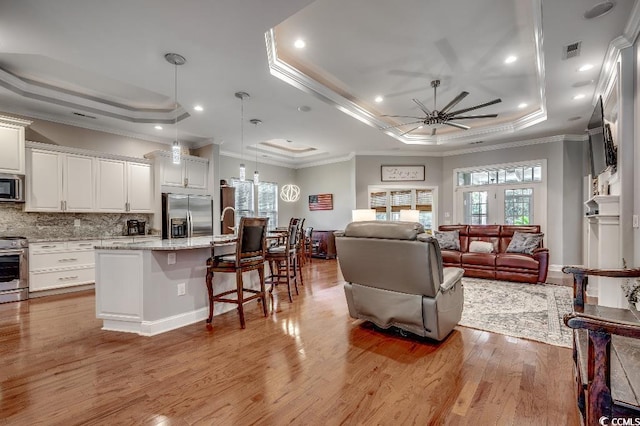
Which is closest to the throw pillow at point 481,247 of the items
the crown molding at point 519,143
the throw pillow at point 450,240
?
the throw pillow at point 450,240

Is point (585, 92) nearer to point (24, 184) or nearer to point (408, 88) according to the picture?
point (408, 88)

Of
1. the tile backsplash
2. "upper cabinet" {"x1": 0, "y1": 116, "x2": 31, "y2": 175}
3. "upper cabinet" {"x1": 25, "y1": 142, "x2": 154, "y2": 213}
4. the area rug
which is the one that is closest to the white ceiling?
"upper cabinet" {"x1": 0, "y1": 116, "x2": 31, "y2": 175}

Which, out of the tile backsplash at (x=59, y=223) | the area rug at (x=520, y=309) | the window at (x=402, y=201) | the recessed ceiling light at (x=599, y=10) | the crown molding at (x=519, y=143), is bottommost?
the area rug at (x=520, y=309)

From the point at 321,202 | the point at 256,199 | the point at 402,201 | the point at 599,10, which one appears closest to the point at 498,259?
the point at 402,201

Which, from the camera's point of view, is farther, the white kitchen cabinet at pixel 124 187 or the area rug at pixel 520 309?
the white kitchen cabinet at pixel 124 187

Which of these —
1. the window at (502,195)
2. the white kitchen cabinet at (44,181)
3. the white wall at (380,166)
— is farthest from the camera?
the white wall at (380,166)

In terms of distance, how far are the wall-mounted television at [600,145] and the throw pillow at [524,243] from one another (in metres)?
1.69

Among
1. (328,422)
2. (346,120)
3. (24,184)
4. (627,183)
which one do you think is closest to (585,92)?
(627,183)

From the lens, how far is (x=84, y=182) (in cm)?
516

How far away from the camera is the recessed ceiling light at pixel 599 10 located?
8.23ft

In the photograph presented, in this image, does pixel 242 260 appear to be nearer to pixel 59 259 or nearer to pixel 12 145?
pixel 59 259

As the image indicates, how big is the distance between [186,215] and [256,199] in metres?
2.52

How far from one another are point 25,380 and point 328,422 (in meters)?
2.22

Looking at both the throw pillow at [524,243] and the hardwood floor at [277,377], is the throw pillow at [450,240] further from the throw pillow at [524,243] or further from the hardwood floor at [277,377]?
the hardwood floor at [277,377]
